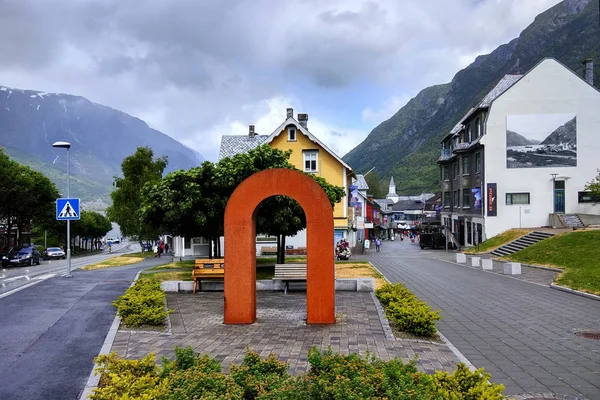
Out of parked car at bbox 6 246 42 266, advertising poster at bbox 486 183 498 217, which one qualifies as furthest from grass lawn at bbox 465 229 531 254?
parked car at bbox 6 246 42 266

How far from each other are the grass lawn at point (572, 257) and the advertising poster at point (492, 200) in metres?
11.6

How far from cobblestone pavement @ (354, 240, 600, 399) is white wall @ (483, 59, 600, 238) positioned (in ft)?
84.1

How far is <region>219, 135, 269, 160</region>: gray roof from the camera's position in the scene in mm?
49969

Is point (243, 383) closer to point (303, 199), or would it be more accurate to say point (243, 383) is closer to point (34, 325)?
point (303, 199)

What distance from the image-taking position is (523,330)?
12.1 metres

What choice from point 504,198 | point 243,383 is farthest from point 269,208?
point 504,198

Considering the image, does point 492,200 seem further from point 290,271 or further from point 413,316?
point 413,316

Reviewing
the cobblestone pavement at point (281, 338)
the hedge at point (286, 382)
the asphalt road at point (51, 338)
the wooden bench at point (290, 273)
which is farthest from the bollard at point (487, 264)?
the hedge at point (286, 382)

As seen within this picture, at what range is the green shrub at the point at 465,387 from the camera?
5.78 meters

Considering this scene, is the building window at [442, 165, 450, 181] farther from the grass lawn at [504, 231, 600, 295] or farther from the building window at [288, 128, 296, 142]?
the grass lawn at [504, 231, 600, 295]

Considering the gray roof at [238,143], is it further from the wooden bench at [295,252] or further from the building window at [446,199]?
the building window at [446,199]

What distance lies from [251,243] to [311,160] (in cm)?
3428

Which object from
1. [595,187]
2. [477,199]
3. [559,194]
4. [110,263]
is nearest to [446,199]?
[477,199]

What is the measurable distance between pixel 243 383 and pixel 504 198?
45.0 meters
